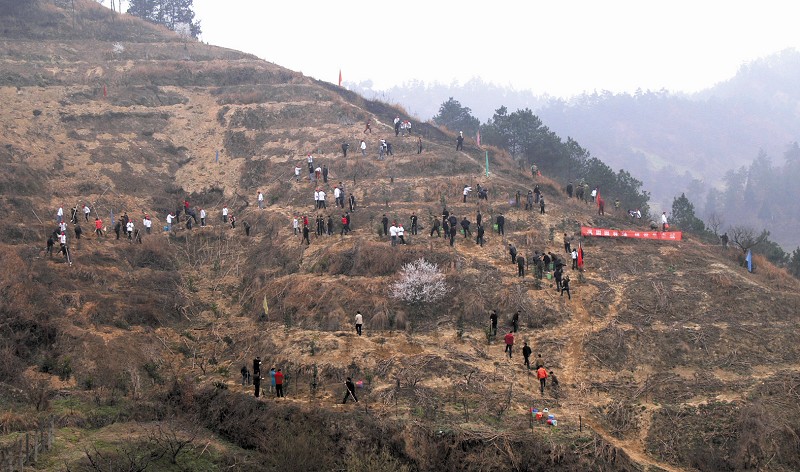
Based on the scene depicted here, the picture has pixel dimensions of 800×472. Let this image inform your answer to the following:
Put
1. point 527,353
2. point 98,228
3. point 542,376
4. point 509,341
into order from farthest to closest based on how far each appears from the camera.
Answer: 1. point 98,228
2. point 509,341
3. point 527,353
4. point 542,376

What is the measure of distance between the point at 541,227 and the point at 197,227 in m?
18.8

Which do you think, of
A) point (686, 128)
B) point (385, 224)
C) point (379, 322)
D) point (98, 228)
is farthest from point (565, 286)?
point (686, 128)

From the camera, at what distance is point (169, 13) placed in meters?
73.3

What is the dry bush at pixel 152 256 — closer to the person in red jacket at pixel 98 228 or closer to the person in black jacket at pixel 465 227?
the person in red jacket at pixel 98 228

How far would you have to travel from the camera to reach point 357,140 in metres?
43.2

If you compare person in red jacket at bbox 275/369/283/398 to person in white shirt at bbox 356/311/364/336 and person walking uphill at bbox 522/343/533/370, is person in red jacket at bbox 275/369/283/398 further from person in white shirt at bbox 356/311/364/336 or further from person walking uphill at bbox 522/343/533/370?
person walking uphill at bbox 522/343/533/370

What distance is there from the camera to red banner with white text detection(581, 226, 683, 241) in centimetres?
3259

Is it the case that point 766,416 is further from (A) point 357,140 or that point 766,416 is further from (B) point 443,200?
(A) point 357,140

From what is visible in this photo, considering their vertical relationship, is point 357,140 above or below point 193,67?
below

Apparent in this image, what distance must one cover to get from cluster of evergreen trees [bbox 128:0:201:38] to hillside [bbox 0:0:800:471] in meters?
30.1

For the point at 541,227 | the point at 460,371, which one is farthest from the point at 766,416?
the point at 541,227

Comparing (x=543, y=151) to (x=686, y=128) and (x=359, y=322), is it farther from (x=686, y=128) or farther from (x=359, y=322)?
(x=686, y=128)

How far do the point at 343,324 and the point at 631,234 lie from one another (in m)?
15.7

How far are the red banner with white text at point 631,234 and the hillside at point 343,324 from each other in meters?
0.47
